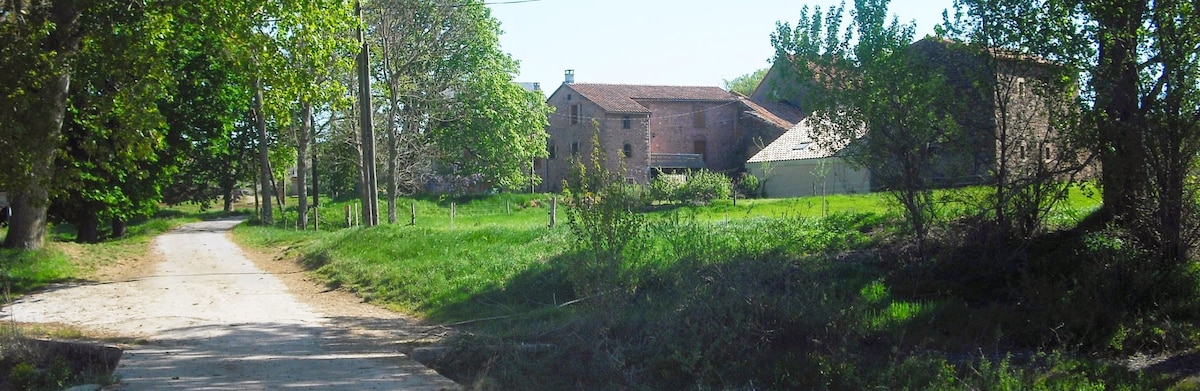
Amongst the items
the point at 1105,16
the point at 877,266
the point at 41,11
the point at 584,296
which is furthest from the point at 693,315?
the point at 41,11

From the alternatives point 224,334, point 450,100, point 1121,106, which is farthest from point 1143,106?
point 450,100

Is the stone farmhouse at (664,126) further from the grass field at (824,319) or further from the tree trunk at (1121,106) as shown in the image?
the tree trunk at (1121,106)

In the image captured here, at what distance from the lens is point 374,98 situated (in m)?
36.6

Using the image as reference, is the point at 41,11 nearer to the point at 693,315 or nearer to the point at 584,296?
the point at 584,296

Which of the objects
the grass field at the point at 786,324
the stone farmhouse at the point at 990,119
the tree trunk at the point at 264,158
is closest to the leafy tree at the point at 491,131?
the tree trunk at the point at 264,158

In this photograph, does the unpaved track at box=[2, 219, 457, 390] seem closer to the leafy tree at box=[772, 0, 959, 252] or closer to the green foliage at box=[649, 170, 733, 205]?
the leafy tree at box=[772, 0, 959, 252]

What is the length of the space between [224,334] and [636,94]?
5447 centimetres

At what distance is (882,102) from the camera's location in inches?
429

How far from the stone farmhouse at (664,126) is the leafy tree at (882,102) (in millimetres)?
47100

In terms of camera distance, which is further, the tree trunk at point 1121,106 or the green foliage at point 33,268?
the green foliage at point 33,268

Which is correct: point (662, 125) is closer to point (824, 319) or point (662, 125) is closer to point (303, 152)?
point (303, 152)

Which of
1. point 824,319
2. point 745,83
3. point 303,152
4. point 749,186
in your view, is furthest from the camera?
point 745,83

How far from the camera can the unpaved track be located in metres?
8.33

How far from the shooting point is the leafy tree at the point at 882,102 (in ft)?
35.8
